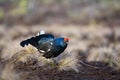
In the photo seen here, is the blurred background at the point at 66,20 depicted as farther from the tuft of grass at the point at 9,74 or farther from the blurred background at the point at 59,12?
the tuft of grass at the point at 9,74

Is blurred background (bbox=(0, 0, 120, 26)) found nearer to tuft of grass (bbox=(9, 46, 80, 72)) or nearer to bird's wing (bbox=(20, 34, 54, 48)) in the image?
bird's wing (bbox=(20, 34, 54, 48))

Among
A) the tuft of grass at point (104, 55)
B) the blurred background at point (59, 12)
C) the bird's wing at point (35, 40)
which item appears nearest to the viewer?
the bird's wing at point (35, 40)

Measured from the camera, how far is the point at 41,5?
4056 centimetres

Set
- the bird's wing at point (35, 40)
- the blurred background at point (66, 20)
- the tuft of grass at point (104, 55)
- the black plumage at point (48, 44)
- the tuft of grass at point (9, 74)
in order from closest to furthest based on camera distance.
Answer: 1. the tuft of grass at point (9, 74)
2. the black plumage at point (48, 44)
3. the bird's wing at point (35, 40)
4. the tuft of grass at point (104, 55)
5. the blurred background at point (66, 20)

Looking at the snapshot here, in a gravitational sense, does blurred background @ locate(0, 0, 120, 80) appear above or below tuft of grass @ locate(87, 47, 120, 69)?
above

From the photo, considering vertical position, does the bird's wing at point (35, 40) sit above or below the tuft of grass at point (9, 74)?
above

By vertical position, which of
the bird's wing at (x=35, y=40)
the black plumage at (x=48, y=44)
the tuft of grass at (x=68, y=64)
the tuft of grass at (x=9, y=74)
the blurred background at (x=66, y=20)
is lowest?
the tuft of grass at (x=9, y=74)

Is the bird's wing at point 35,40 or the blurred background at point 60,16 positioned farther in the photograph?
the blurred background at point 60,16

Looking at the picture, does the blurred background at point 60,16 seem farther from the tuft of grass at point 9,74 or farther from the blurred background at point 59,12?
the tuft of grass at point 9,74

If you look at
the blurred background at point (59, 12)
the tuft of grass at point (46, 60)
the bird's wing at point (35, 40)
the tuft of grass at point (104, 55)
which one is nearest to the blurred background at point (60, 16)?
the blurred background at point (59, 12)

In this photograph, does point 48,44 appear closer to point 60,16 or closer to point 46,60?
point 46,60

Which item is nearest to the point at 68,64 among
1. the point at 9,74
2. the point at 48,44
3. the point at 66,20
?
the point at 48,44

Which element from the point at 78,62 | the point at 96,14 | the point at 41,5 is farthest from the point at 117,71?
the point at 41,5

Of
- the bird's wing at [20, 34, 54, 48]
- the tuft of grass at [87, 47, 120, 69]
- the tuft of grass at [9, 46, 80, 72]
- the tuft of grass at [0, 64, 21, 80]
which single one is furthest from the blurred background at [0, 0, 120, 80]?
the tuft of grass at [0, 64, 21, 80]
